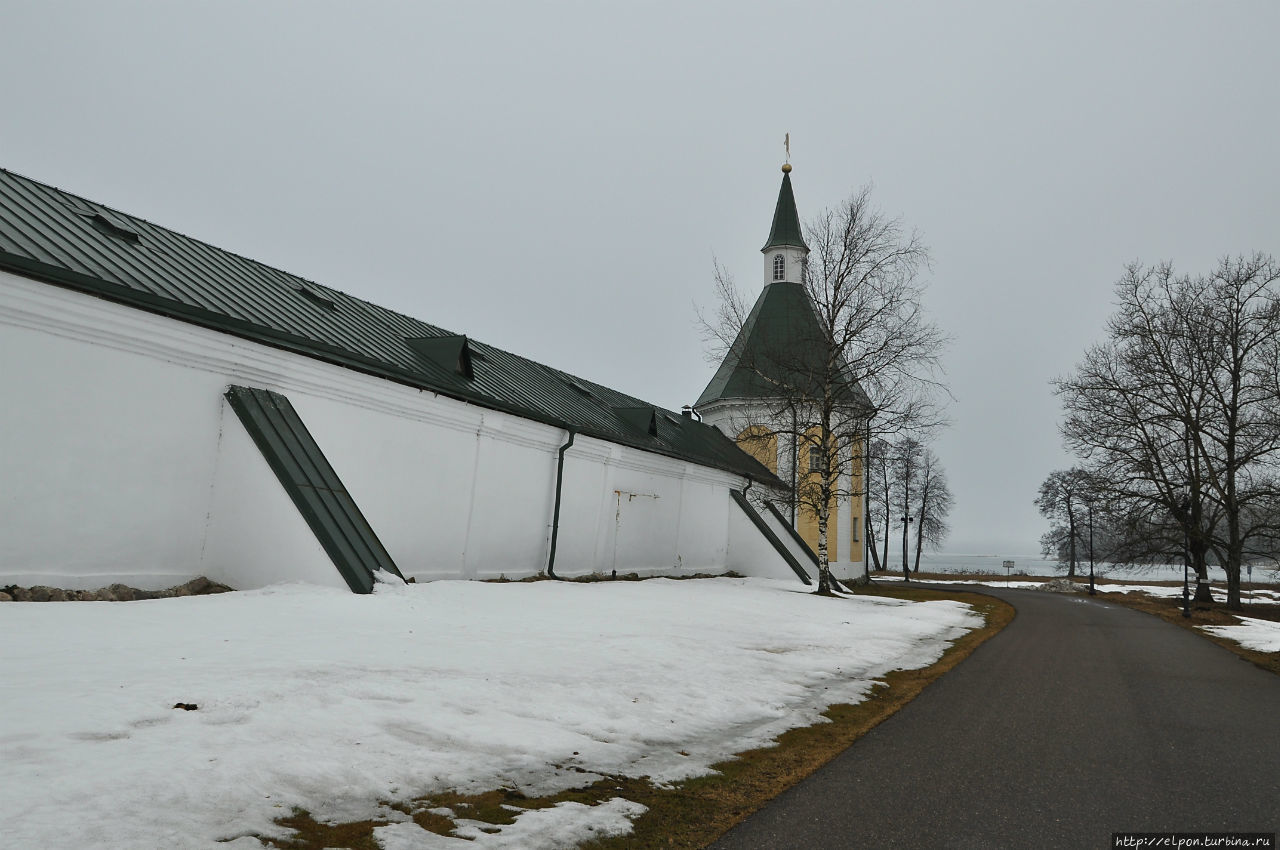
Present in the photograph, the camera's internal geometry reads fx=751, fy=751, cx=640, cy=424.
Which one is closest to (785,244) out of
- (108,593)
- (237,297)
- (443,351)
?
(443,351)

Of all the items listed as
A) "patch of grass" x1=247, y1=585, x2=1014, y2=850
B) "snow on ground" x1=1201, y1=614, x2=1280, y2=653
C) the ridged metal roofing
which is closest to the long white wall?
the ridged metal roofing

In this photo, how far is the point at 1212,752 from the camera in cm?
581

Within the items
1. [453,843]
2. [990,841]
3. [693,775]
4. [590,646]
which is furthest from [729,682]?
[453,843]

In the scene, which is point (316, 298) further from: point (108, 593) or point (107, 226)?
point (108, 593)

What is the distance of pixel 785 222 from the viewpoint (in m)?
40.0

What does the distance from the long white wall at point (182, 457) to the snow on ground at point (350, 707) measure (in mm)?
1354

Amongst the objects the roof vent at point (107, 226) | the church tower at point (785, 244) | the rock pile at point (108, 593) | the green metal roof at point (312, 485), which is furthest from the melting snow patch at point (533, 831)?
the church tower at point (785, 244)

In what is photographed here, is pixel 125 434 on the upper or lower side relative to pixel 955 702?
upper

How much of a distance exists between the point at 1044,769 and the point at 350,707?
4.73m

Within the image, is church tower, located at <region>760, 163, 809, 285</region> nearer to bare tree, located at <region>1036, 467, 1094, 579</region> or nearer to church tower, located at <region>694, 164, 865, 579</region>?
church tower, located at <region>694, 164, 865, 579</region>

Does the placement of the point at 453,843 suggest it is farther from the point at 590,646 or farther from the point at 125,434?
the point at 125,434

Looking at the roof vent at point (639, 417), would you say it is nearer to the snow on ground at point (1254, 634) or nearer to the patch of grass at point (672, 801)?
the snow on ground at point (1254, 634)

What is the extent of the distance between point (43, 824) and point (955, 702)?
7.20 meters

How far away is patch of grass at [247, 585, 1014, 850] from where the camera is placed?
11.0ft
